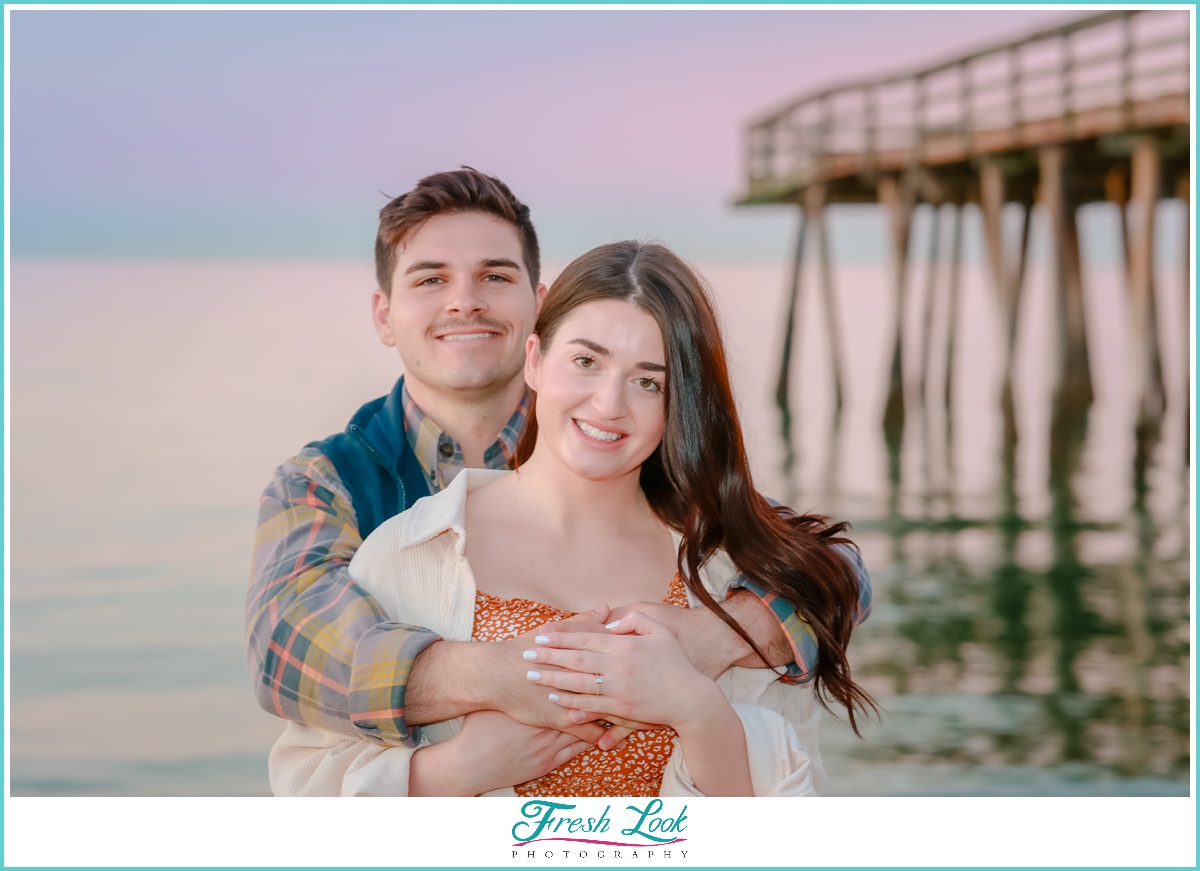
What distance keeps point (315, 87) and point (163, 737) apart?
4124 mm

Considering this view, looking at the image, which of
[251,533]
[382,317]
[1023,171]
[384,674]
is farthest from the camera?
[1023,171]

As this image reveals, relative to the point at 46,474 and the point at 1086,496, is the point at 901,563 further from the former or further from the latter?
the point at 46,474

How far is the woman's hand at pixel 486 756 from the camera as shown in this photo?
2.50 meters

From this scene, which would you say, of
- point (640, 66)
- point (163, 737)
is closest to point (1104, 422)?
point (640, 66)

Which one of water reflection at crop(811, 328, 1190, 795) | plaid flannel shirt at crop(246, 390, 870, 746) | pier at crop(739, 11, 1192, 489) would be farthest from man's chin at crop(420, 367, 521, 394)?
pier at crop(739, 11, 1192, 489)

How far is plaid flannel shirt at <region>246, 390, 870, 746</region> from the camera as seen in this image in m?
2.45

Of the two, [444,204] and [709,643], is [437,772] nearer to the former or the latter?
[709,643]

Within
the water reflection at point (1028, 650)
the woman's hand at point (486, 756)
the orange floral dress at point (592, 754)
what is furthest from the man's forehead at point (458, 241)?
the water reflection at point (1028, 650)

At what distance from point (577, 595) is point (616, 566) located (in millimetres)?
120

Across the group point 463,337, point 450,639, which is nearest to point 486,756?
point 450,639

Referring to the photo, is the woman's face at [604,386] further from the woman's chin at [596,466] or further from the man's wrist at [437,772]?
the man's wrist at [437,772]

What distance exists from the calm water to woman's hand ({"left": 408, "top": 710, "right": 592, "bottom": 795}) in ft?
2.80

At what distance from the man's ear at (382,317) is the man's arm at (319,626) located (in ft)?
1.84

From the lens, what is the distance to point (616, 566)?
2.71m
